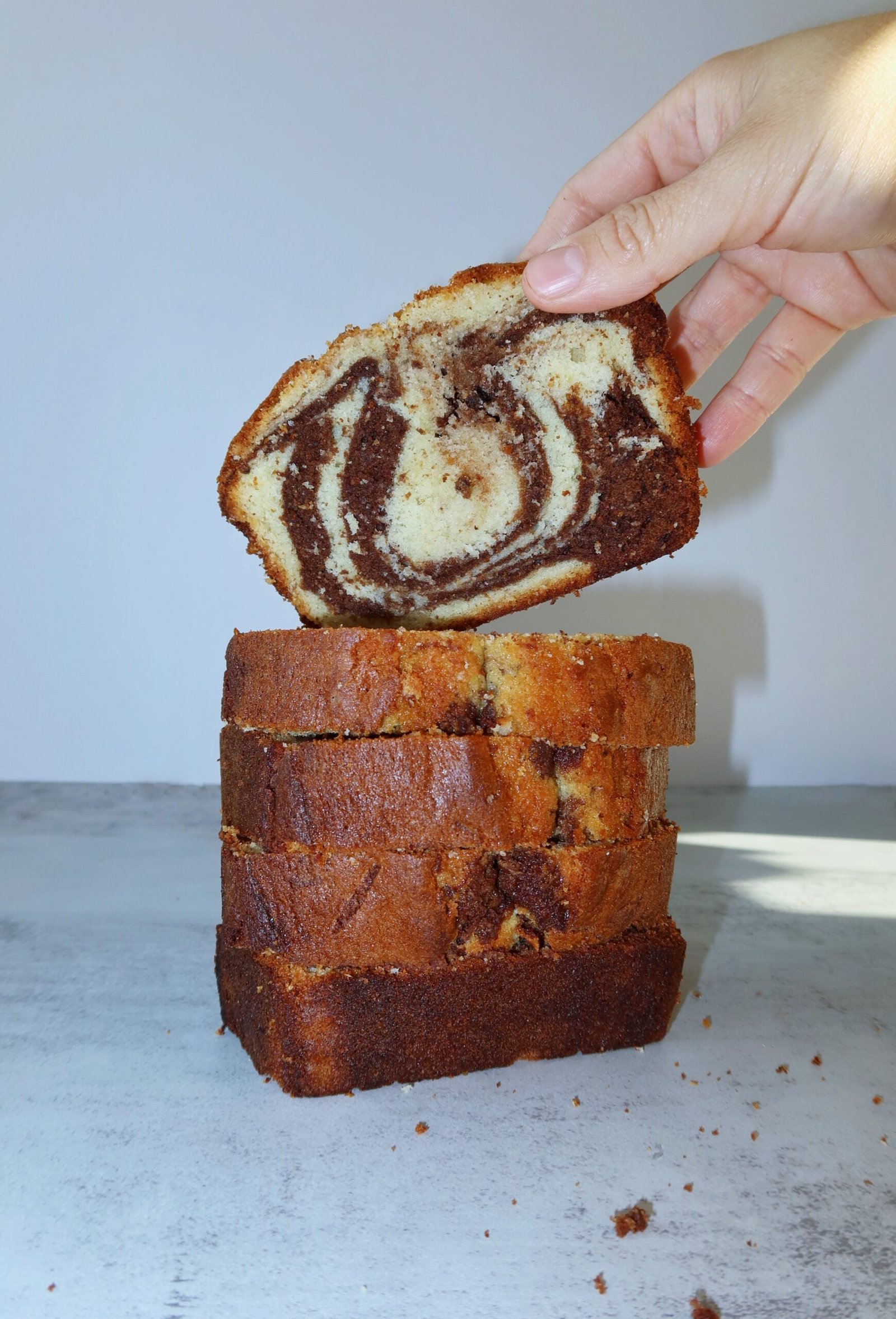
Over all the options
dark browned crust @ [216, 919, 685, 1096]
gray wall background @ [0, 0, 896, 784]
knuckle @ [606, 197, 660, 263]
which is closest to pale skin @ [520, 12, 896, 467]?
knuckle @ [606, 197, 660, 263]

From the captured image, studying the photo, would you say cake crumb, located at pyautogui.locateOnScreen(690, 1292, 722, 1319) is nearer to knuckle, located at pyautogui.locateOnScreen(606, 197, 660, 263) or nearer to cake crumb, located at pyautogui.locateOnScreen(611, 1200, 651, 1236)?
cake crumb, located at pyautogui.locateOnScreen(611, 1200, 651, 1236)

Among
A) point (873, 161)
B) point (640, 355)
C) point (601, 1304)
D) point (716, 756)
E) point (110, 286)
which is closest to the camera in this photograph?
point (601, 1304)

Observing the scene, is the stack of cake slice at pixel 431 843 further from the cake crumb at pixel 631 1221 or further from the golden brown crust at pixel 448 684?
the cake crumb at pixel 631 1221

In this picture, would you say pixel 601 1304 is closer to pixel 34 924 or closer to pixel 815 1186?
pixel 815 1186

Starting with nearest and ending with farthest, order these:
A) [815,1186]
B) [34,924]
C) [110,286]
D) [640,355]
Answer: [815,1186]
[640,355]
[34,924]
[110,286]

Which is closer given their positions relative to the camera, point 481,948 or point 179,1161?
point 179,1161

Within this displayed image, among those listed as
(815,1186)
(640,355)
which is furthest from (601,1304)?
(640,355)

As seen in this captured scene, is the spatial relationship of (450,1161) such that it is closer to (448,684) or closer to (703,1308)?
(703,1308)
